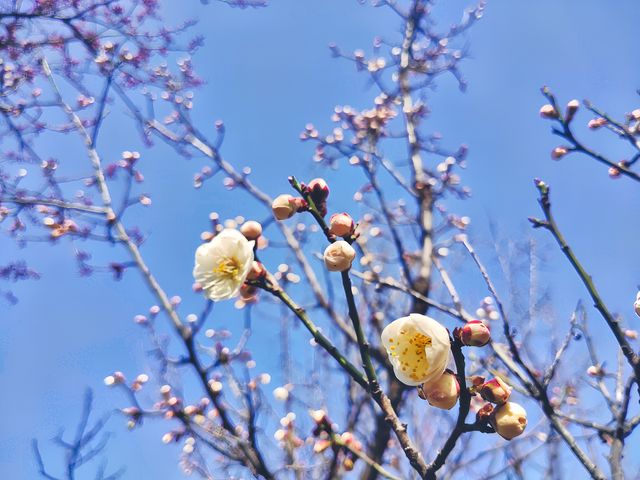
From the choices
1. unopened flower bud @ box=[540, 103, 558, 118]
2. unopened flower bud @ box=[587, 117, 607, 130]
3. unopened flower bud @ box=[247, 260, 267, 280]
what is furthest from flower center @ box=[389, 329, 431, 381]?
unopened flower bud @ box=[587, 117, 607, 130]

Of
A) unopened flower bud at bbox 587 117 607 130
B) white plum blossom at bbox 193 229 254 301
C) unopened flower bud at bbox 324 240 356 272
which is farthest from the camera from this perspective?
unopened flower bud at bbox 587 117 607 130

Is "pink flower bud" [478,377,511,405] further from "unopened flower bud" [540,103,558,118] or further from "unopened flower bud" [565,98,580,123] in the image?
"unopened flower bud" [540,103,558,118]

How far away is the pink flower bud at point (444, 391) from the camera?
3.58ft

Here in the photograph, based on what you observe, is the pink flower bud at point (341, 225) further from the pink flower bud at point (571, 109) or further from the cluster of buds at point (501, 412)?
the pink flower bud at point (571, 109)

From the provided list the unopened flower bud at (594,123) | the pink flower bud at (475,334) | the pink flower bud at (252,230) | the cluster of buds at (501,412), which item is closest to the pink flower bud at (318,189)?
the pink flower bud at (252,230)

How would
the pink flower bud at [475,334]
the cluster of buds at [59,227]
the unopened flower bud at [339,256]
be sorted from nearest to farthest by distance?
the pink flower bud at [475,334]
the unopened flower bud at [339,256]
the cluster of buds at [59,227]

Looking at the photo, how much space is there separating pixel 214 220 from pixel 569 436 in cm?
289

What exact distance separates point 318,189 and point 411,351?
549 mm

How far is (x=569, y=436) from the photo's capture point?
5.71 ft

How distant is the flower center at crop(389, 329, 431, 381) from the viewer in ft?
4.04

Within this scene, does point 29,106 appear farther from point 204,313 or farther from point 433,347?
point 433,347

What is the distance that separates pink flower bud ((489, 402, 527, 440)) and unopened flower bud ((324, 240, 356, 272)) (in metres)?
0.51

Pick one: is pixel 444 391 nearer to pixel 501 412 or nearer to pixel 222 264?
pixel 501 412

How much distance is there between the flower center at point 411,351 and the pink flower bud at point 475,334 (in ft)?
0.59
